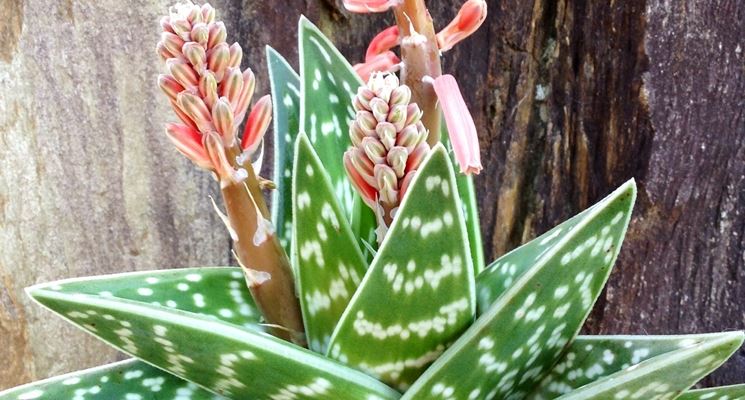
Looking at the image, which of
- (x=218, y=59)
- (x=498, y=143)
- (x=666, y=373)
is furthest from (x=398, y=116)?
(x=498, y=143)

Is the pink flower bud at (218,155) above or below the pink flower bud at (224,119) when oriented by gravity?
below

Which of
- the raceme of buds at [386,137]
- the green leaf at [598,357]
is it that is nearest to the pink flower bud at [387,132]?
the raceme of buds at [386,137]

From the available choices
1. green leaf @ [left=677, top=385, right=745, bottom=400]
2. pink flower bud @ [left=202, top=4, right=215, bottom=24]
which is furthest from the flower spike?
green leaf @ [left=677, top=385, right=745, bottom=400]

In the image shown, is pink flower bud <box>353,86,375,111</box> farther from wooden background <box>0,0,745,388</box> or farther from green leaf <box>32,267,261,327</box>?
wooden background <box>0,0,745,388</box>

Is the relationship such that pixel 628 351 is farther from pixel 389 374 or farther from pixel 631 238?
pixel 631 238

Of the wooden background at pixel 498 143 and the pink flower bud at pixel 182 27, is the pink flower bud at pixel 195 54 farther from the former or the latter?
the wooden background at pixel 498 143

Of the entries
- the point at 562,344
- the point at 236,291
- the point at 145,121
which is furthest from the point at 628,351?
the point at 145,121
